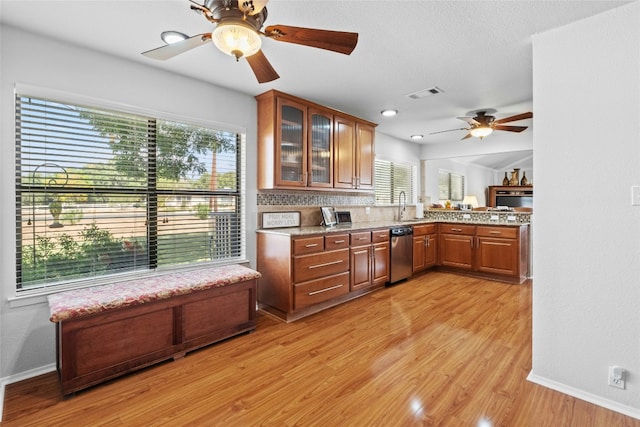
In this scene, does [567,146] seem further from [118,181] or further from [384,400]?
[118,181]

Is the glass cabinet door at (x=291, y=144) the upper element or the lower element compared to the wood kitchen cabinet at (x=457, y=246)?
upper

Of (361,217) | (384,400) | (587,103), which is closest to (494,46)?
(587,103)

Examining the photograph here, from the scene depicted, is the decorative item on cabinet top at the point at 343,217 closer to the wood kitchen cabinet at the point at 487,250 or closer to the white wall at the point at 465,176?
the wood kitchen cabinet at the point at 487,250

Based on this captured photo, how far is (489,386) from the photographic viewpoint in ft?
6.71

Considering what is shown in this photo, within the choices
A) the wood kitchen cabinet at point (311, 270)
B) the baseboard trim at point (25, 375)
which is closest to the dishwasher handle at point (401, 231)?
the wood kitchen cabinet at point (311, 270)

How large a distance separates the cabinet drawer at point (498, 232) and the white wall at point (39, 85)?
4.48 m

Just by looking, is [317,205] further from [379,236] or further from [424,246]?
[424,246]

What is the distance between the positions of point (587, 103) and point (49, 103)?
3.67 m

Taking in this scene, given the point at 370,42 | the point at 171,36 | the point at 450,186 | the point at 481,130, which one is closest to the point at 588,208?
the point at 370,42

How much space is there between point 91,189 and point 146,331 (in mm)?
1210

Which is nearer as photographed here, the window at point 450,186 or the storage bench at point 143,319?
the storage bench at point 143,319

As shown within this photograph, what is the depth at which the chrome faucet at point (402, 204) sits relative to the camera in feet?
18.9

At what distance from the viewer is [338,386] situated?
2059mm

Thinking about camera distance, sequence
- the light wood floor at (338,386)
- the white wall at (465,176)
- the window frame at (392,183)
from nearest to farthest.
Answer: the light wood floor at (338,386) < the window frame at (392,183) < the white wall at (465,176)
